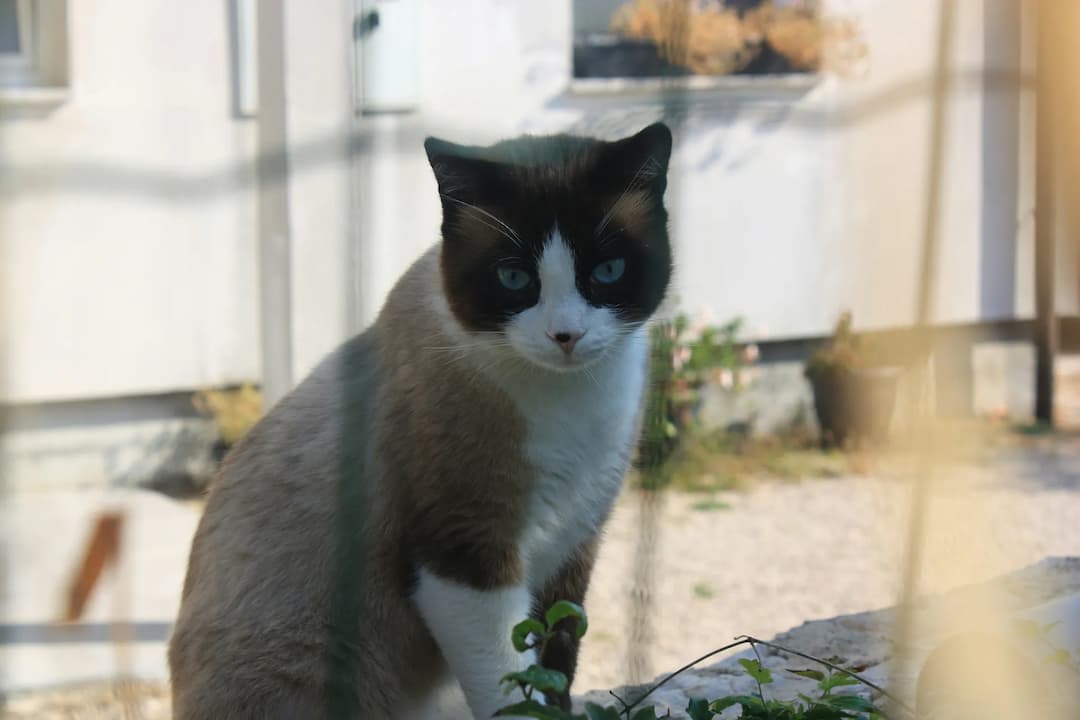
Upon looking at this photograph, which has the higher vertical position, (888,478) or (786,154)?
(786,154)

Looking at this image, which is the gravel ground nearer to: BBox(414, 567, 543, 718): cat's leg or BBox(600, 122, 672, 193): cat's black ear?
BBox(414, 567, 543, 718): cat's leg

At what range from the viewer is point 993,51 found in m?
4.32

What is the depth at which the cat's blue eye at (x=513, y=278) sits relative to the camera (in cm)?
150

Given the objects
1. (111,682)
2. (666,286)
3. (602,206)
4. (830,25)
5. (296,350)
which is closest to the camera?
(602,206)

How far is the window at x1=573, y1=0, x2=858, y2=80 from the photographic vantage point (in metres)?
3.39

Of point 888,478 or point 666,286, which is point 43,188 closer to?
point 666,286

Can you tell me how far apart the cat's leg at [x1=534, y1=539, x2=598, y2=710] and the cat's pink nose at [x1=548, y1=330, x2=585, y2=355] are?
1.16ft

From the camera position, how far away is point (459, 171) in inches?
58.7

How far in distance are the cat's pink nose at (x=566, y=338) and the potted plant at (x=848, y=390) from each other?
337 cm

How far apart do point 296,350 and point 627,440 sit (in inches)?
74.2

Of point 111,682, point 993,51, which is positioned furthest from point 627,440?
point 993,51

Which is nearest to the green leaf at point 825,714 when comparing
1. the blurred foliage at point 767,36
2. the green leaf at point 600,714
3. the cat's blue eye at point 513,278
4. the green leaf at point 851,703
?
the green leaf at point 851,703

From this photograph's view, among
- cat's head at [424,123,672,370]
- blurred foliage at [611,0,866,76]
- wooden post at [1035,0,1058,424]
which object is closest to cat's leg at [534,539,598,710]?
cat's head at [424,123,672,370]

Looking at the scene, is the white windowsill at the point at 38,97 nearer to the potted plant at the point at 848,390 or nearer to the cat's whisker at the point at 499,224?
the cat's whisker at the point at 499,224
